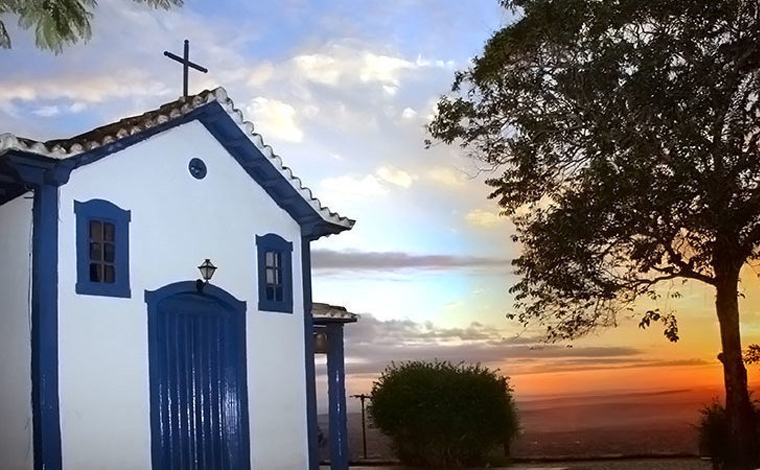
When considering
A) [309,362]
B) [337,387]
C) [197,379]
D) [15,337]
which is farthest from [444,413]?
[15,337]

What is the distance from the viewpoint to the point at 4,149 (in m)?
10.7

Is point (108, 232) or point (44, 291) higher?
point (108, 232)

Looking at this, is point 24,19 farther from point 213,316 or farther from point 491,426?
point 491,426

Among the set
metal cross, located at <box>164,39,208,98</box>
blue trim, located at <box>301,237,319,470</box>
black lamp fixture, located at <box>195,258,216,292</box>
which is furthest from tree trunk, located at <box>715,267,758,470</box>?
metal cross, located at <box>164,39,208,98</box>

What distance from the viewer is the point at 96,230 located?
1217cm

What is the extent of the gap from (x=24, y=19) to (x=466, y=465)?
1108 centimetres

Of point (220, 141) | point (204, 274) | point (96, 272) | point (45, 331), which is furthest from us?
point (220, 141)

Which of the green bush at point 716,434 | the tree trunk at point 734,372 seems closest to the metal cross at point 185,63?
the tree trunk at point 734,372

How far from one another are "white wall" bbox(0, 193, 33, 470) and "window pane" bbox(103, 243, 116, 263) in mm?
971

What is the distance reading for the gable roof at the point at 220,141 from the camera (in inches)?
448

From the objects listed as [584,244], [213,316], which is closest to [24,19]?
[213,316]

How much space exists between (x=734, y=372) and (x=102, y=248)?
35.6ft

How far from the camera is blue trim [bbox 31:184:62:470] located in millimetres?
11094

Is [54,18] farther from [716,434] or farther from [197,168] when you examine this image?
[716,434]
